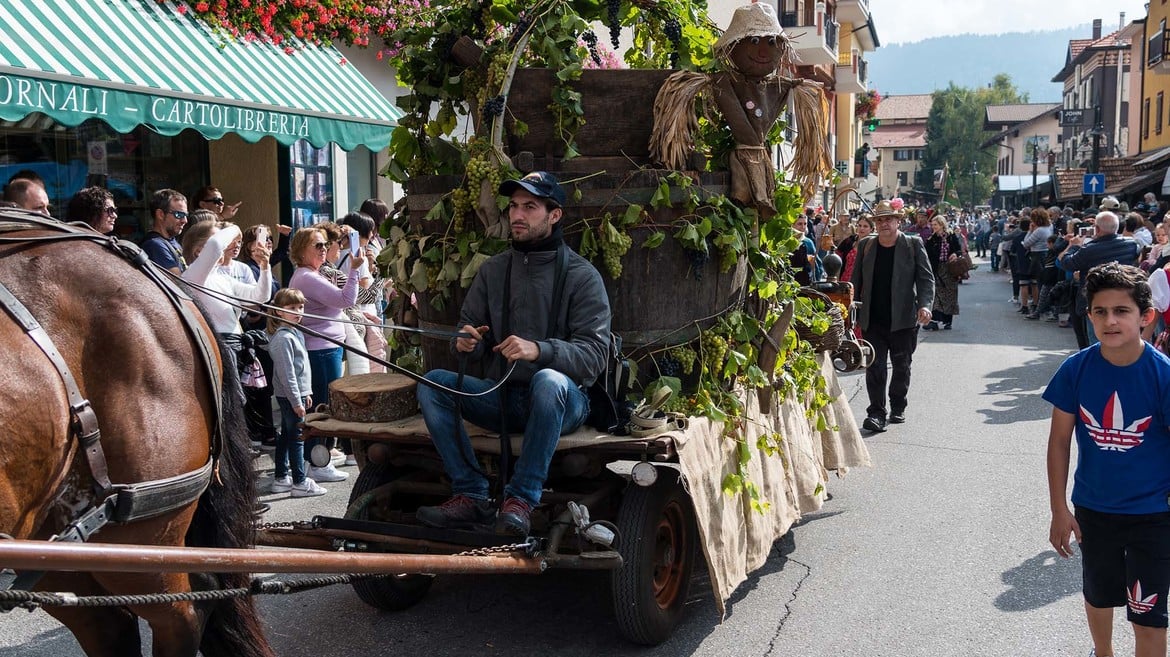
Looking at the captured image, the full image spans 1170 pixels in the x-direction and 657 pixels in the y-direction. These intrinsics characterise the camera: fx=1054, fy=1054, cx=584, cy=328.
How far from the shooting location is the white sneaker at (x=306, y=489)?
281 inches

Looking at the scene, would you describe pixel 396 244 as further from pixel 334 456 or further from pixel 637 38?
pixel 334 456

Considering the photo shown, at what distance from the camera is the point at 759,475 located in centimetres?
521

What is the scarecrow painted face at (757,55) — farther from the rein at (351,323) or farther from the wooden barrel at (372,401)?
the wooden barrel at (372,401)

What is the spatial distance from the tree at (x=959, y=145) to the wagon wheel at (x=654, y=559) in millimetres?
98369

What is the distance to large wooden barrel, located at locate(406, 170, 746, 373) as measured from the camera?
4723mm

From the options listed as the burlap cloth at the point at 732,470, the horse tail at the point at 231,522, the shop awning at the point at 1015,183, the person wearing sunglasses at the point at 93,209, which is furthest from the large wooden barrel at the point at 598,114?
the shop awning at the point at 1015,183

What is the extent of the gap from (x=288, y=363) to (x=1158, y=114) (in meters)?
42.0

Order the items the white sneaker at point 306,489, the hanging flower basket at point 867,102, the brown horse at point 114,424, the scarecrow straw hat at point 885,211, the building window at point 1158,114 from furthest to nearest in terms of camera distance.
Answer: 1. the hanging flower basket at point 867,102
2. the building window at point 1158,114
3. the scarecrow straw hat at point 885,211
4. the white sneaker at point 306,489
5. the brown horse at point 114,424

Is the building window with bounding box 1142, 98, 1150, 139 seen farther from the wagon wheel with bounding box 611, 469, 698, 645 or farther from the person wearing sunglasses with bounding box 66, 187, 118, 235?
the person wearing sunglasses with bounding box 66, 187, 118, 235

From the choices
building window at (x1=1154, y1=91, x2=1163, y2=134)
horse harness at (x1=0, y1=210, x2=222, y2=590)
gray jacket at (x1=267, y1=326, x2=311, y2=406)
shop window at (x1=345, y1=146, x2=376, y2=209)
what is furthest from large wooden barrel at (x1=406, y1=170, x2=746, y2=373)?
building window at (x1=1154, y1=91, x2=1163, y2=134)

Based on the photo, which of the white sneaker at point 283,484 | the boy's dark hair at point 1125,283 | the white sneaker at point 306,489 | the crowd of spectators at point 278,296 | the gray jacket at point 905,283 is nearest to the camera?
the boy's dark hair at point 1125,283

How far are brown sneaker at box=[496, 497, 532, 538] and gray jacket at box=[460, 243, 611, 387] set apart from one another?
1.84 feet

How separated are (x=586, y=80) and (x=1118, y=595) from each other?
9.92ft

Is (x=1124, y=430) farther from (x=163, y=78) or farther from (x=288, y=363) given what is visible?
(x=163, y=78)
